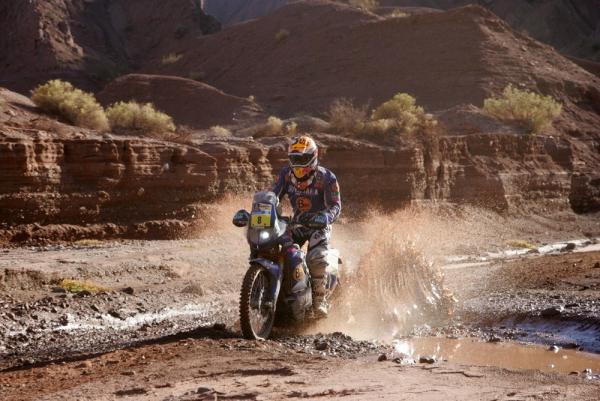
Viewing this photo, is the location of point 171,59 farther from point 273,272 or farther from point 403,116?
point 273,272

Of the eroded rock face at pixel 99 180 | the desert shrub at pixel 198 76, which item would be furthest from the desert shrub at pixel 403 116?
the desert shrub at pixel 198 76

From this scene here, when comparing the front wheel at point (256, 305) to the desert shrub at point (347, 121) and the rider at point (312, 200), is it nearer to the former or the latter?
the rider at point (312, 200)

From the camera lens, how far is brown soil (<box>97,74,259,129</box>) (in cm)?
4366

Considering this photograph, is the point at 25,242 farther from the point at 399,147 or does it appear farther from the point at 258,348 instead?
the point at 399,147

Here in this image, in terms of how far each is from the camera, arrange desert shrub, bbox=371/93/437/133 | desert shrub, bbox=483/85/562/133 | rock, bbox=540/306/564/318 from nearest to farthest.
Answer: rock, bbox=540/306/564/318, desert shrub, bbox=371/93/437/133, desert shrub, bbox=483/85/562/133

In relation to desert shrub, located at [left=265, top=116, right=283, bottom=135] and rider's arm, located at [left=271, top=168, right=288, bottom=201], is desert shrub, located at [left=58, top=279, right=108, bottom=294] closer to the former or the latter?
rider's arm, located at [left=271, top=168, right=288, bottom=201]

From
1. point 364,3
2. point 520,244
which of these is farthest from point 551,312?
point 364,3

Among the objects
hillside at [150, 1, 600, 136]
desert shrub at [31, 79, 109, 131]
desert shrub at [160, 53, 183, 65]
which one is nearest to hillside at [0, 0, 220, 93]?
desert shrub at [160, 53, 183, 65]

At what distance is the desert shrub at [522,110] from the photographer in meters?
41.7

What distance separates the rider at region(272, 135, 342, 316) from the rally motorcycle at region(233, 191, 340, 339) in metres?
0.23

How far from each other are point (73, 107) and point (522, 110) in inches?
965

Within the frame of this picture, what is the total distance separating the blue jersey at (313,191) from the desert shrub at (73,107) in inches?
815

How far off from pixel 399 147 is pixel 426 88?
55.2ft

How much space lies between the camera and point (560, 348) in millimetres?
9703
